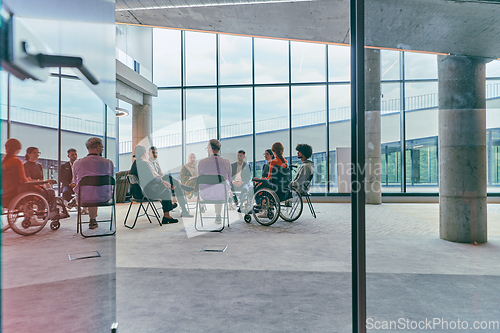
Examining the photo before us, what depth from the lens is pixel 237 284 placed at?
243 cm

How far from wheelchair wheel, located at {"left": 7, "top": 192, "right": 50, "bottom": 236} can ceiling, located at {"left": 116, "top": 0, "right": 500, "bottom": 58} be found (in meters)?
1.94

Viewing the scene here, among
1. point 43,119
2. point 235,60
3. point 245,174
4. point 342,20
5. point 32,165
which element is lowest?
point 245,174

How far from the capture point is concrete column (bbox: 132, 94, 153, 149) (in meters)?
10.7

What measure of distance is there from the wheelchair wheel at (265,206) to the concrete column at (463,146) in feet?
8.24

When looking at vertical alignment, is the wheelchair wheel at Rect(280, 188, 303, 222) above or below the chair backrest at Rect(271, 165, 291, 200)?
below

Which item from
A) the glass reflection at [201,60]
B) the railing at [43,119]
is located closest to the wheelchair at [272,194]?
the railing at [43,119]

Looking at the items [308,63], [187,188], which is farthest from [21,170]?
[308,63]

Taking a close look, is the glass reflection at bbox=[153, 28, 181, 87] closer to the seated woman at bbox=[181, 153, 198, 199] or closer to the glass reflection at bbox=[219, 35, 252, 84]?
the glass reflection at bbox=[219, 35, 252, 84]

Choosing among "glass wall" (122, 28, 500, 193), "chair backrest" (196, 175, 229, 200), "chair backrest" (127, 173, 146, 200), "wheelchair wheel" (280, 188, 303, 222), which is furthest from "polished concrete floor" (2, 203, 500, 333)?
"glass wall" (122, 28, 500, 193)

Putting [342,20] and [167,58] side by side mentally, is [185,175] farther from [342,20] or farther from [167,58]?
[167,58]

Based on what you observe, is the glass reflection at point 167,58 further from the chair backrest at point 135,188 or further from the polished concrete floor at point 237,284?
the polished concrete floor at point 237,284

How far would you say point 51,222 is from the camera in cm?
92

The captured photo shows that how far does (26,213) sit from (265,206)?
15.4 feet

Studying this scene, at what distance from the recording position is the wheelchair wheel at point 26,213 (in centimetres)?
69
